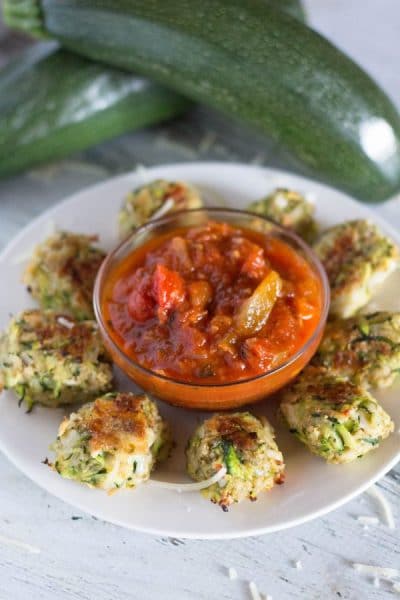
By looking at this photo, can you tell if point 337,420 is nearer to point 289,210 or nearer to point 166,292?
point 166,292

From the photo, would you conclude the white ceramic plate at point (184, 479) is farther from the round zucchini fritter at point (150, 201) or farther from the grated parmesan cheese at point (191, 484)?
the round zucchini fritter at point (150, 201)

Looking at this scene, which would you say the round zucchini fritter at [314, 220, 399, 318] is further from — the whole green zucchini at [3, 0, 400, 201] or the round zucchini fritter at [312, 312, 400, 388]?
the whole green zucchini at [3, 0, 400, 201]

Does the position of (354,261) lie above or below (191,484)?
above

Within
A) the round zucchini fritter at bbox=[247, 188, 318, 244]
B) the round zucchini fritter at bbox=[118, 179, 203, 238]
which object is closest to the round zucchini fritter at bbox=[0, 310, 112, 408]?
the round zucchini fritter at bbox=[118, 179, 203, 238]

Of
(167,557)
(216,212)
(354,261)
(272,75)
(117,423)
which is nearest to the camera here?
(117,423)

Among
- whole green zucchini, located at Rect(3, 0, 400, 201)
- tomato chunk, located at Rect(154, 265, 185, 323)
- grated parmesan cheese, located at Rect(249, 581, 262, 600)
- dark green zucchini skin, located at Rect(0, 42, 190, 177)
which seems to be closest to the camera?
grated parmesan cheese, located at Rect(249, 581, 262, 600)

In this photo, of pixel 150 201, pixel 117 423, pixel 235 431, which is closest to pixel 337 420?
pixel 235 431

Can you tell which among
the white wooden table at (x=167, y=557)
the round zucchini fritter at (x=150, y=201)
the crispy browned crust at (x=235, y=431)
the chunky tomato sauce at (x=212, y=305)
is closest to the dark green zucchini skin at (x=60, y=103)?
the round zucchini fritter at (x=150, y=201)
